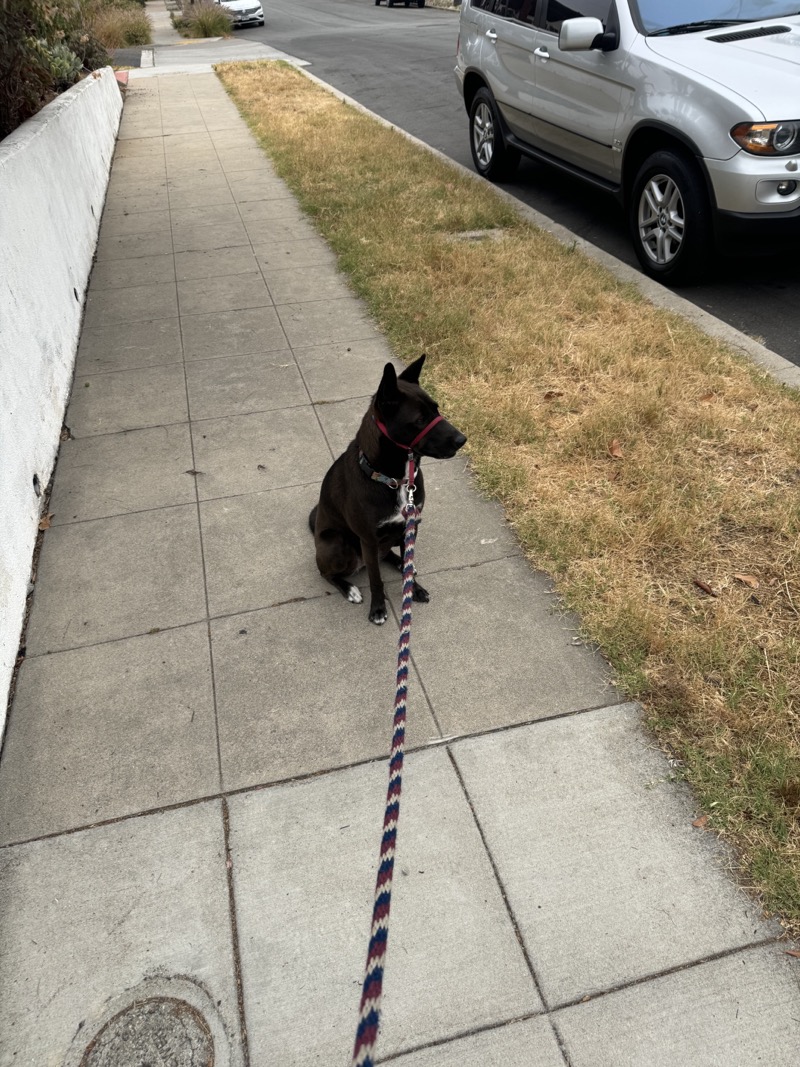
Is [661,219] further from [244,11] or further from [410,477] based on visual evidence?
[244,11]

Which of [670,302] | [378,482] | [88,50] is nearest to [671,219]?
[670,302]

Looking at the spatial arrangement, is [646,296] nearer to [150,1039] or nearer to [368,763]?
[368,763]

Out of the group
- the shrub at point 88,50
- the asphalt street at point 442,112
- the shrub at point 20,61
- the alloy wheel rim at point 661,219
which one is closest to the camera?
the alloy wheel rim at point 661,219

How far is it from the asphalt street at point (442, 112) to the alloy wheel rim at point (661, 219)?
433mm

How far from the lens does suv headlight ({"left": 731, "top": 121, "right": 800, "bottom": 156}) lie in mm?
5199

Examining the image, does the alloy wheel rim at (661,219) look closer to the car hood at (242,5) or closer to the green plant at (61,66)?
the green plant at (61,66)

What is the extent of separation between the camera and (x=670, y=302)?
20.3 feet

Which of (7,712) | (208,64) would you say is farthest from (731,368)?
(208,64)

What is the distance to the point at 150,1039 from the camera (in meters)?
2.05

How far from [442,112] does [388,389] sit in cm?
1267

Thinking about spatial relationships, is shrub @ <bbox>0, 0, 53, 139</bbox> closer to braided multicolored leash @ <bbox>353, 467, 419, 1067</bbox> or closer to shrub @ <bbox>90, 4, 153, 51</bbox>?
braided multicolored leash @ <bbox>353, 467, 419, 1067</bbox>

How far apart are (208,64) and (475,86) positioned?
14.8 meters

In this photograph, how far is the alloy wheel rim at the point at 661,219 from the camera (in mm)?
6051

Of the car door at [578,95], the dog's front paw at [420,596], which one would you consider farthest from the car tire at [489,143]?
the dog's front paw at [420,596]
